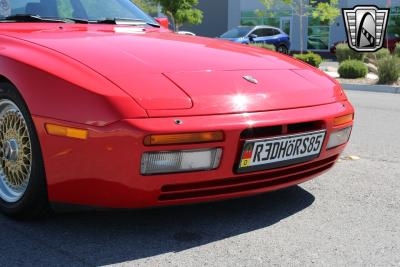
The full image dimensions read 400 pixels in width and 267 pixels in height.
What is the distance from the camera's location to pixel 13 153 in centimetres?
281

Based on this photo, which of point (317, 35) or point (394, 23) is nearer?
point (394, 23)

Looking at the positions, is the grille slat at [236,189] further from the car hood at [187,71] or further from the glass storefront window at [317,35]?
the glass storefront window at [317,35]

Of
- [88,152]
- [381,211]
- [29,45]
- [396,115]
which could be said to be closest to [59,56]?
[29,45]

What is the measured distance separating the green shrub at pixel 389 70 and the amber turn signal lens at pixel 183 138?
11126 mm

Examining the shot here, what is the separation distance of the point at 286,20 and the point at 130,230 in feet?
94.0

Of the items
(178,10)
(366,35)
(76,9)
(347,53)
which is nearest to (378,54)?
(366,35)

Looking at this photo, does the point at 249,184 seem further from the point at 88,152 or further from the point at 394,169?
the point at 394,169

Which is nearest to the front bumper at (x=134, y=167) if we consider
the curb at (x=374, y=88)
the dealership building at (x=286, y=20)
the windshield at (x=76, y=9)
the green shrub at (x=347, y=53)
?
the windshield at (x=76, y=9)

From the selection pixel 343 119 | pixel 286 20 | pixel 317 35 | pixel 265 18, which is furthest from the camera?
pixel 265 18

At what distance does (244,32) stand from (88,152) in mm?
18760

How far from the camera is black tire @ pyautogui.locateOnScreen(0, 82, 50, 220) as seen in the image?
2559mm

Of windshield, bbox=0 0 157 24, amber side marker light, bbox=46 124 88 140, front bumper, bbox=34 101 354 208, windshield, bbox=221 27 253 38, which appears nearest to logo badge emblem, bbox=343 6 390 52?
windshield, bbox=221 27 253 38

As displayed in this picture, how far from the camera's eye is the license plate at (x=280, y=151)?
2492 millimetres

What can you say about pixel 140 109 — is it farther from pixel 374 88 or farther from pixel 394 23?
pixel 394 23
